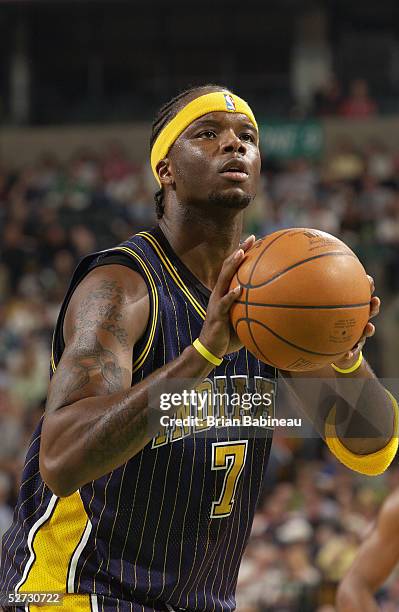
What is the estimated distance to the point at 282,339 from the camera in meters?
2.87

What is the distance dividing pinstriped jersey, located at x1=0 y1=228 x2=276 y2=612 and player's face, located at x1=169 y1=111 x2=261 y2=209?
0.27 metres

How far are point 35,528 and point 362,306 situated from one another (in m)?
1.25

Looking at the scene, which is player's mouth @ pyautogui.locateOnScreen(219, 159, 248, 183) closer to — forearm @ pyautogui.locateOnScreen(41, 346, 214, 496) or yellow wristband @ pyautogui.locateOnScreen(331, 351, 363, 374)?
yellow wristband @ pyautogui.locateOnScreen(331, 351, 363, 374)

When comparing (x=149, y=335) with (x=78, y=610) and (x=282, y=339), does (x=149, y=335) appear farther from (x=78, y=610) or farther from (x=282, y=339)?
(x=78, y=610)

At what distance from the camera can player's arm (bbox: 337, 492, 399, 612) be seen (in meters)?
4.82

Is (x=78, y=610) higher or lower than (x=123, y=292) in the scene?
lower

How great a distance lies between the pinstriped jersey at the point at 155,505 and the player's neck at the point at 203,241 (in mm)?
87

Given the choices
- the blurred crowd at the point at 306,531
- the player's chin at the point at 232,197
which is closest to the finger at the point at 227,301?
the player's chin at the point at 232,197

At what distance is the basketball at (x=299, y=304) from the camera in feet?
9.25

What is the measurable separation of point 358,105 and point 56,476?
15.4m

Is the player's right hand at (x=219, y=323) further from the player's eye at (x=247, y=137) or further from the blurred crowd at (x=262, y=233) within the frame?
the blurred crowd at (x=262, y=233)

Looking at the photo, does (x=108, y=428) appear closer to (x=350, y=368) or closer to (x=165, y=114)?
(x=350, y=368)

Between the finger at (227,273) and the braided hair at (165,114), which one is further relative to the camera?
the braided hair at (165,114)

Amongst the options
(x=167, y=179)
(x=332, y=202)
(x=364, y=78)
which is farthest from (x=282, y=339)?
(x=364, y=78)
